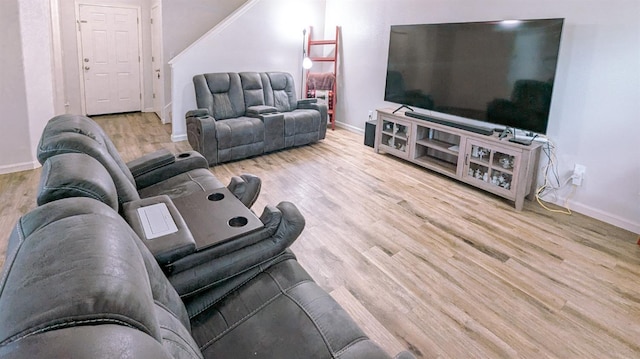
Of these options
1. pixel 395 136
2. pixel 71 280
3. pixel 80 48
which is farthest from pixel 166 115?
pixel 71 280

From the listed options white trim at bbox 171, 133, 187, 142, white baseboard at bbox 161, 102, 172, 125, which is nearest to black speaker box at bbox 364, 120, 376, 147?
white trim at bbox 171, 133, 187, 142

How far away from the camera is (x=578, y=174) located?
3.52 metres

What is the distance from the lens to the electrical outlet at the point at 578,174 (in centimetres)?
349

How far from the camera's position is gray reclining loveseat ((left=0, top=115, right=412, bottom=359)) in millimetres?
624

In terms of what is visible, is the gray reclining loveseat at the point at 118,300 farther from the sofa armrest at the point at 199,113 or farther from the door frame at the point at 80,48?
the door frame at the point at 80,48

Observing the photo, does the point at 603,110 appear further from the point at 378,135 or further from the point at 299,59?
the point at 299,59

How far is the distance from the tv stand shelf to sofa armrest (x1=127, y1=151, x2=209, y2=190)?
265 cm

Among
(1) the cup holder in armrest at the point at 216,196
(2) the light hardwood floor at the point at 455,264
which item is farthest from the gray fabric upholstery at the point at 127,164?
(2) the light hardwood floor at the point at 455,264

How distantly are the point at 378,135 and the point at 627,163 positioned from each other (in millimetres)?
2650

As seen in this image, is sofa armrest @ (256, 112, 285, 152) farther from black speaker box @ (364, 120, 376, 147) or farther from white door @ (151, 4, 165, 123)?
white door @ (151, 4, 165, 123)

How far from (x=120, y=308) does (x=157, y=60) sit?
7.04 metres

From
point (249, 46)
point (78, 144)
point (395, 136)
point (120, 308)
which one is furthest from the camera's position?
point (249, 46)

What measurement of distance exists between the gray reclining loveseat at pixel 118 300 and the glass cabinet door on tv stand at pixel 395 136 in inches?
128

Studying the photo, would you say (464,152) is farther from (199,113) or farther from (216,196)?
(199,113)
